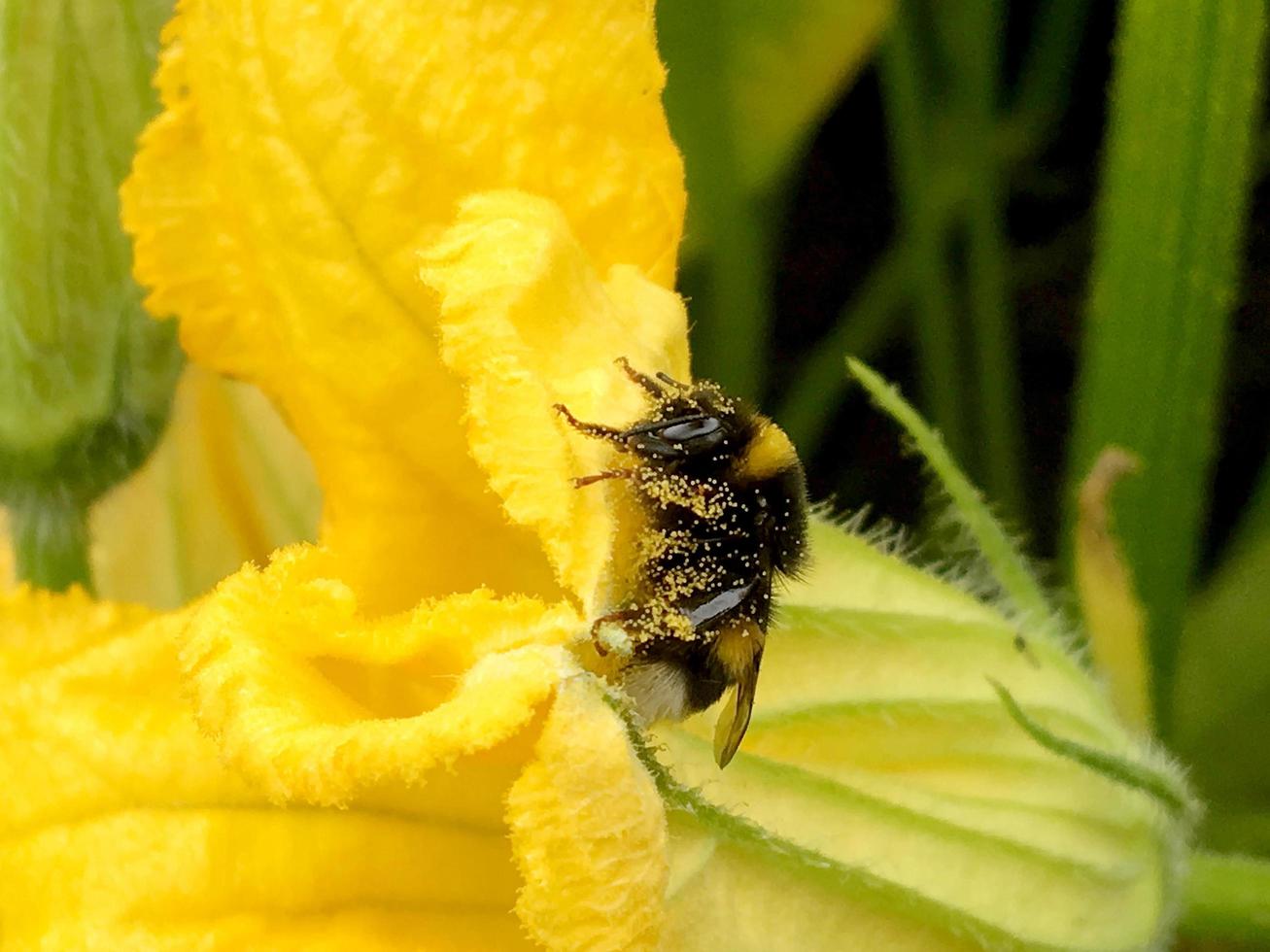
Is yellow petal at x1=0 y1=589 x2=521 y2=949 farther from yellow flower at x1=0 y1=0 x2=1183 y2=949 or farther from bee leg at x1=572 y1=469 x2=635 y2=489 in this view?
bee leg at x1=572 y1=469 x2=635 y2=489

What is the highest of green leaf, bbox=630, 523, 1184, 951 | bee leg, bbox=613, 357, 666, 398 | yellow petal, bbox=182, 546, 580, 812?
bee leg, bbox=613, 357, 666, 398

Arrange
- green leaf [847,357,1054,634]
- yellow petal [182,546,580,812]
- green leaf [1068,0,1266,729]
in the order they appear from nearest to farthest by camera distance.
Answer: yellow petal [182,546,580,812], green leaf [847,357,1054,634], green leaf [1068,0,1266,729]

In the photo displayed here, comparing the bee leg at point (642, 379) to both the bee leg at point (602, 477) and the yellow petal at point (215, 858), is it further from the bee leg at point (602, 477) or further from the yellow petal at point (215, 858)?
the yellow petal at point (215, 858)

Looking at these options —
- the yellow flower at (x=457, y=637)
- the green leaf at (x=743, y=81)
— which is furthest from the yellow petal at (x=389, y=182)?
the green leaf at (x=743, y=81)

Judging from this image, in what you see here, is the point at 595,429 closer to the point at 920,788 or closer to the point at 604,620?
the point at 604,620

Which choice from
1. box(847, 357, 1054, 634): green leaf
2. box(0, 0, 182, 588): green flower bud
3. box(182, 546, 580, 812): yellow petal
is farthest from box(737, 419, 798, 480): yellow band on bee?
box(0, 0, 182, 588): green flower bud

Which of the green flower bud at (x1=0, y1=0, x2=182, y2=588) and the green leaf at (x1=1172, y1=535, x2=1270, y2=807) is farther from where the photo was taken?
the green leaf at (x1=1172, y1=535, x2=1270, y2=807)

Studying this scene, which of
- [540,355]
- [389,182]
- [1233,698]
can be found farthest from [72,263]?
[1233,698]
